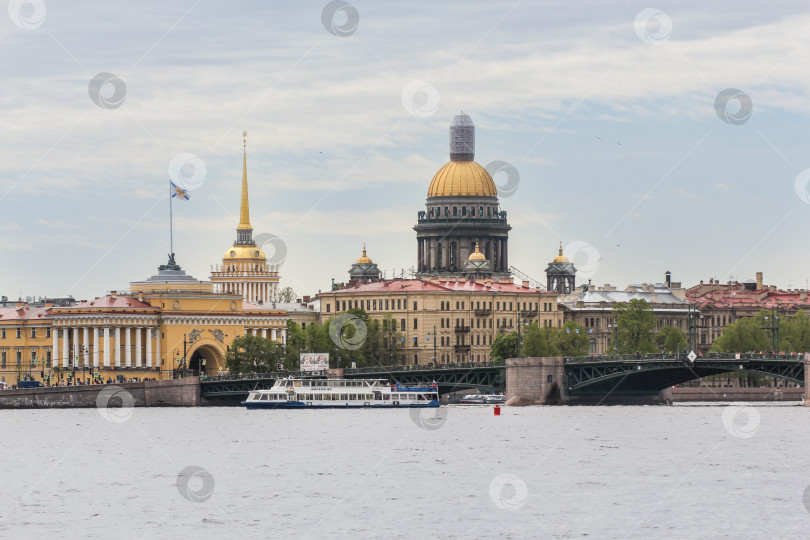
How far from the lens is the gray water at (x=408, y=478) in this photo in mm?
43906

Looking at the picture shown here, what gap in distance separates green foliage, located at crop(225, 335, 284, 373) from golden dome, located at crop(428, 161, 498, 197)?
162 ft

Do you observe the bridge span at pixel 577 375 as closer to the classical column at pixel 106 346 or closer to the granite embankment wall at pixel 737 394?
the granite embankment wall at pixel 737 394

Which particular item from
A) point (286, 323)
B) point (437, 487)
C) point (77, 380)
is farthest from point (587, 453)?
point (286, 323)

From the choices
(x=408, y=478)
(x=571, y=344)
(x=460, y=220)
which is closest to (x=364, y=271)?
(x=460, y=220)

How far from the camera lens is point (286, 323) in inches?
4894

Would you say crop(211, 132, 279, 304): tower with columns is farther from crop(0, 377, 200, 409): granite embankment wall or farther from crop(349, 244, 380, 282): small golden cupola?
crop(0, 377, 200, 409): granite embankment wall

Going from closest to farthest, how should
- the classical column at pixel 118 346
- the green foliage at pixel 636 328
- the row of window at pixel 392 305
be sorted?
the classical column at pixel 118 346 → the green foliage at pixel 636 328 → the row of window at pixel 392 305

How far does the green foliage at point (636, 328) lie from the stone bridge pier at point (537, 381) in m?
26.5

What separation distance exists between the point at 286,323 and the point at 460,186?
36935mm

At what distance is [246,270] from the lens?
170875 millimetres

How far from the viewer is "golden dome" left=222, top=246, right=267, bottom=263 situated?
171 meters

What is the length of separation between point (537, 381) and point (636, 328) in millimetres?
29470

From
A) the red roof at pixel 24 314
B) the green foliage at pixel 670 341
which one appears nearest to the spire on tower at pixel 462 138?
the green foliage at pixel 670 341

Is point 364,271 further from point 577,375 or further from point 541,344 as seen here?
point 577,375
